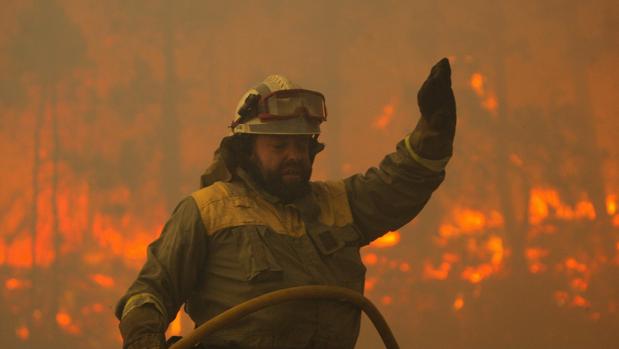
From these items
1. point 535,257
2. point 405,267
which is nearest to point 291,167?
point 405,267

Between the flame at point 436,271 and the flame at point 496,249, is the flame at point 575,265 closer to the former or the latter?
the flame at point 496,249

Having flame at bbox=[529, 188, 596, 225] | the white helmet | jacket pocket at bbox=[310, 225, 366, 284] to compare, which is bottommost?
flame at bbox=[529, 188, 596, 225]

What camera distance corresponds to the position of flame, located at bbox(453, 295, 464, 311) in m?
5.09

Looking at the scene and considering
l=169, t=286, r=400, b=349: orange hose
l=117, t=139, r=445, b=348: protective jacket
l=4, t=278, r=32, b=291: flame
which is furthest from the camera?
l=4, t=278, r=32, b=291: flame

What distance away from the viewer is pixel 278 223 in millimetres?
2330

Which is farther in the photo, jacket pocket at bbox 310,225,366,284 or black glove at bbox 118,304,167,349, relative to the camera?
jacket pocket at bbox 310,225,366,284

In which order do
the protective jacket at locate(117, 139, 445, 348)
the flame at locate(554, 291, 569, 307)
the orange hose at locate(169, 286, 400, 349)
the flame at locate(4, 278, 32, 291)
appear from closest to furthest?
the orange hose at locate(169, 286, 400, 349) → the protective jacket at locate(117, 139, 445, 348) → the flame at locate(554, 291, 569, 307) → the flame at locate(4, 278, 32, 291)

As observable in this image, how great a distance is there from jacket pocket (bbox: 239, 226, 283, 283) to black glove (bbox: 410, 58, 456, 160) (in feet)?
1.73

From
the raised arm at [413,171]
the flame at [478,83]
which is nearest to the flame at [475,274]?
the flame at [478,83]

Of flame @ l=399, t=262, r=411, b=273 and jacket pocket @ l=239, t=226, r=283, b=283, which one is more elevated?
jacket pocket @ l=239, t=226, r=283, b=283

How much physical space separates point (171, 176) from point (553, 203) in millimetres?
2473

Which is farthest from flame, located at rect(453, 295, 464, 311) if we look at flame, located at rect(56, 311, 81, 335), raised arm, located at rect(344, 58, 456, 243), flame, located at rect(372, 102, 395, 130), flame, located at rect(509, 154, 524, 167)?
raised arm, located at rect(344, 58, 456, 243)

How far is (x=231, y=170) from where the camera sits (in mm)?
2465

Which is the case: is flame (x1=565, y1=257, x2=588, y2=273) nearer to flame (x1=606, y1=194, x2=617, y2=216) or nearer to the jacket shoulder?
flame (x1=606, y1=194, x2=617, y2=216)
